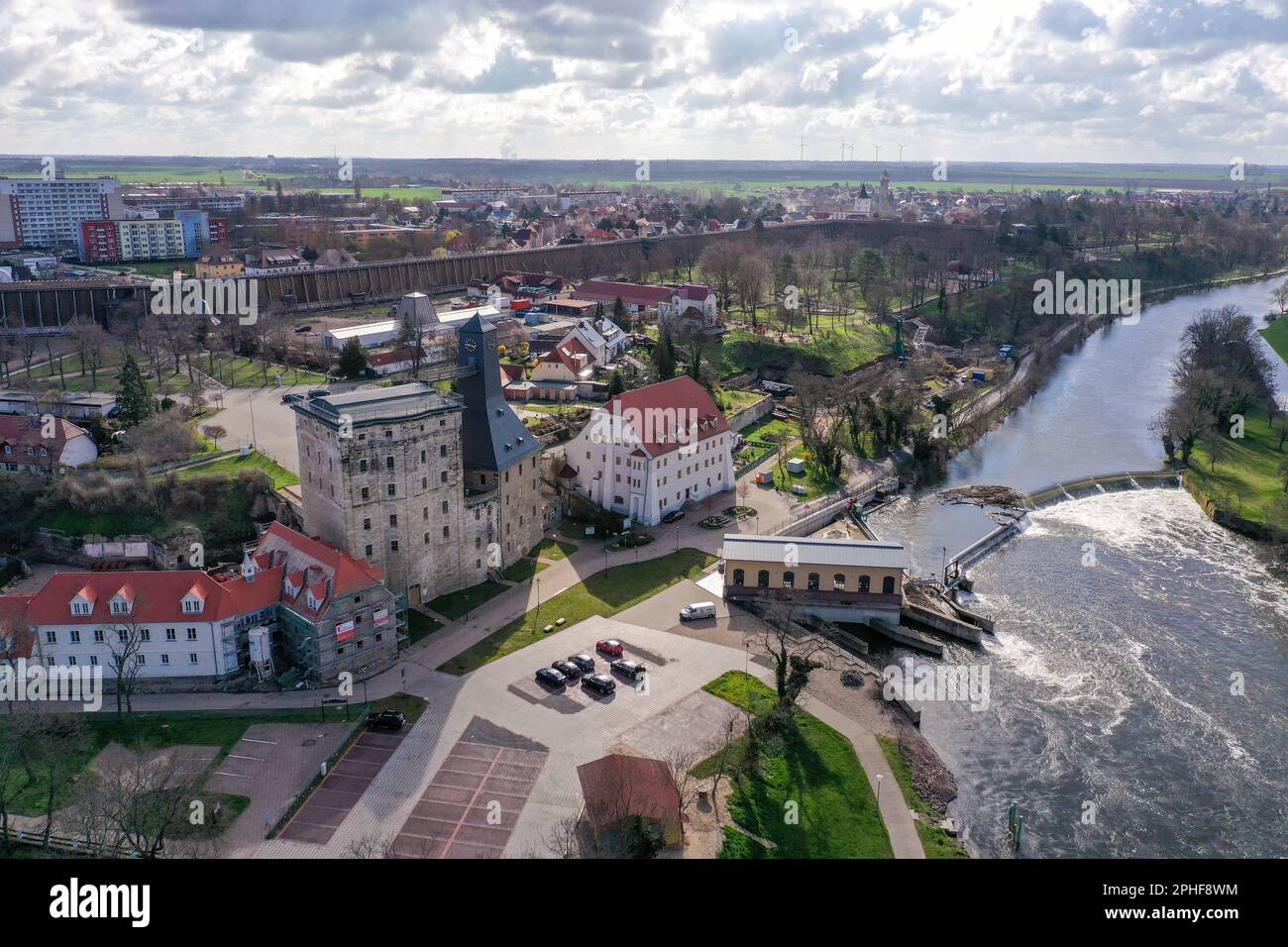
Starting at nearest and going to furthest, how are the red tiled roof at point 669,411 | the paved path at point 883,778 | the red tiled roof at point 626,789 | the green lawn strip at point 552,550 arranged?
the red tiled roof at point 626,789, the paved path at point 883,778, the green lawn strip at point 552,550, the red tiled roof at point 669,411

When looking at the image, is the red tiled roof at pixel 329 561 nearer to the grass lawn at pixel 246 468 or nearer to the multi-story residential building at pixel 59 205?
the grass lawn at pixel 246 468

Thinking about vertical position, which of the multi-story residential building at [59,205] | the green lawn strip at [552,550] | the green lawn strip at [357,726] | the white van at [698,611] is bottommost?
the green lawn strip at [357,726]

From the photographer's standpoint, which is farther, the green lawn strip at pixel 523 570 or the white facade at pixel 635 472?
the white facade at pixel 635 472

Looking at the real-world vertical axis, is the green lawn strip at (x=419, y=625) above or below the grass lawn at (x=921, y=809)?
above

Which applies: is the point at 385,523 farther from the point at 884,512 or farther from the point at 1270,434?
the point at 1270,434

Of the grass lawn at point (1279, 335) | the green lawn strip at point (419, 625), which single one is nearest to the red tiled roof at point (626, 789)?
the green lawn strip at point (419, 625)

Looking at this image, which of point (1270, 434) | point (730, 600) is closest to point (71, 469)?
point (730, 600)

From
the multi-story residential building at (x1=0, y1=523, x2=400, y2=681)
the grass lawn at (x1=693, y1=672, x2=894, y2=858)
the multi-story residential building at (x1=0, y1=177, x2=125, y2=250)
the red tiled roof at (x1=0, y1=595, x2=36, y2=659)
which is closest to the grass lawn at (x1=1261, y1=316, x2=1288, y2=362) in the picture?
the grass lawn at (x1=693, y1=672, x2=894, y2=858)
